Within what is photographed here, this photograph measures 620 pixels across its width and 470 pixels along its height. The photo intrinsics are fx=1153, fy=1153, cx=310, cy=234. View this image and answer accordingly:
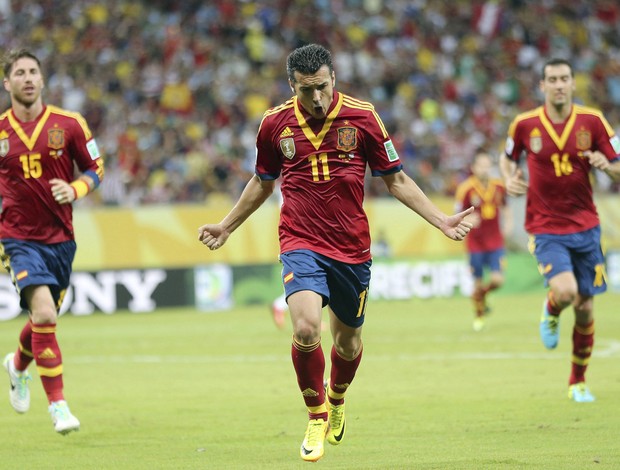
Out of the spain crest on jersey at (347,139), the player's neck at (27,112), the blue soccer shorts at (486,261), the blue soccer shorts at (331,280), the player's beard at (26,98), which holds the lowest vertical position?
the blue soccer shorts at (486,261)

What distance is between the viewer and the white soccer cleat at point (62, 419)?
27.2ft

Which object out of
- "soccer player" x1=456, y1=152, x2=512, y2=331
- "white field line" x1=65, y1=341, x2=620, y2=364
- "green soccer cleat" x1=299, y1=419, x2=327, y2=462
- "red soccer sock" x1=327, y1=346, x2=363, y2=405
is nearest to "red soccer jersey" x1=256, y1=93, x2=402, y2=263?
"red soccer sock" x1=327, y1=346, x2=363, y2=405

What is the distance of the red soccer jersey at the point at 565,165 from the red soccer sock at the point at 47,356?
4.41 metres

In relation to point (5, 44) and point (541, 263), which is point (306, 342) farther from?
point (5, 44)

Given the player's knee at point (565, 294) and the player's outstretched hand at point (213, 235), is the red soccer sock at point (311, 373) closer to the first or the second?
the player's outstretched hand at point (213, 235)

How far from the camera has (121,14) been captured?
2750 centimetres

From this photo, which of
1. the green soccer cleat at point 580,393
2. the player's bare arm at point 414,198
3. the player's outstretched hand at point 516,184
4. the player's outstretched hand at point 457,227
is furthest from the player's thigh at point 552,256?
the player's outstretched hand at point 457,227

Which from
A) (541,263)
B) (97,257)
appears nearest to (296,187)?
(541,263)

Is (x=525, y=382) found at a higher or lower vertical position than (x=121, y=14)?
lower

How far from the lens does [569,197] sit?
10289 mm

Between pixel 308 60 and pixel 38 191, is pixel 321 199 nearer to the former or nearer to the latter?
pixel 308 60

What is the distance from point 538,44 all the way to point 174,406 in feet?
72.4

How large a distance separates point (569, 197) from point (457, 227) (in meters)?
3.31

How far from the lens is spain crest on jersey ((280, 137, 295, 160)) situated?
7559 mm
